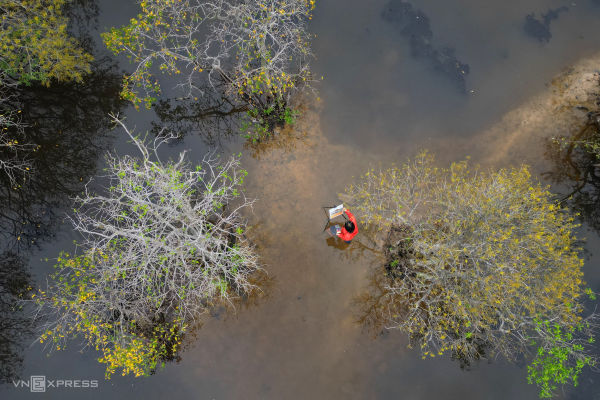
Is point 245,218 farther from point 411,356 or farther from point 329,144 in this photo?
point 411,356

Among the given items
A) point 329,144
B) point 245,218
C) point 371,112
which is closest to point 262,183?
point 245,218

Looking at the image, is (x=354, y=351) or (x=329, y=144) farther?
(x=329, y=144)

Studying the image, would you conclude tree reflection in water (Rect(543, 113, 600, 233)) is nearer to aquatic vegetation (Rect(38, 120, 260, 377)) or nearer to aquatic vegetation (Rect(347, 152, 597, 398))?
aquatic vegetation (Rect(347, 152, 597, 398))

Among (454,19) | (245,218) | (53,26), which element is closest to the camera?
(53,26)

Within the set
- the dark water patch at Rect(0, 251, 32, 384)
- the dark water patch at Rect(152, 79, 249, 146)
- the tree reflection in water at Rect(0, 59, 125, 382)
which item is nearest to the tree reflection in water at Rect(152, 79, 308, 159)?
the dark water patch at Rect(152, 79, 249, 146)

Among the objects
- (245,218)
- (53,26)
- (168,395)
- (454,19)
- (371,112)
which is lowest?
(168,395)

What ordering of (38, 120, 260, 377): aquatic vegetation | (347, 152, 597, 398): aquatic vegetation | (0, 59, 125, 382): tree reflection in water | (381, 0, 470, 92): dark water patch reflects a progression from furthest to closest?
(381, 0, 470, 92): dark water patch → (0, 59, 125, 382): tree reflection in water → (38, 120, 260, 377): aquatic vegetation → (347, 152, 597, 398): aquatic vegetation

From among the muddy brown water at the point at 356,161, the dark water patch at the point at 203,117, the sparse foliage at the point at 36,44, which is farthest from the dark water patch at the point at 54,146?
the dark water patch at the point at 203,117
